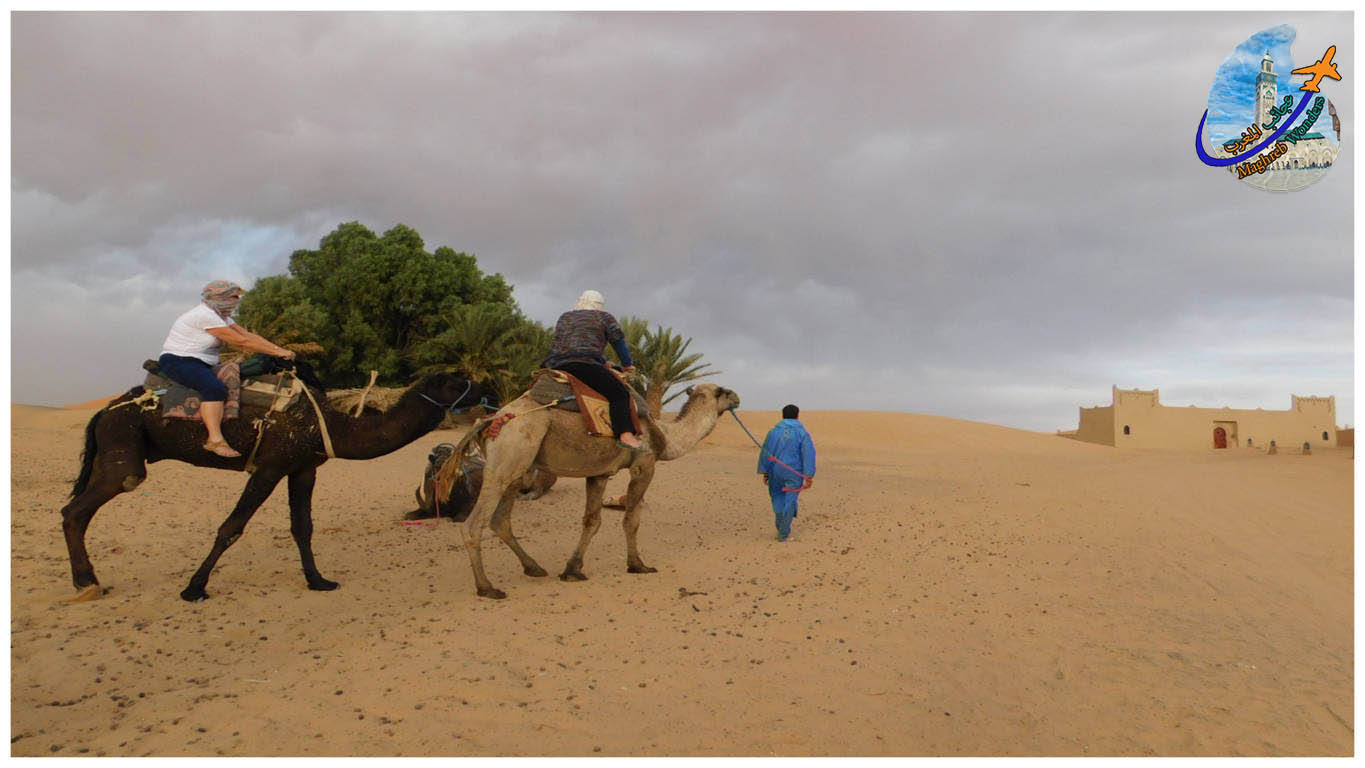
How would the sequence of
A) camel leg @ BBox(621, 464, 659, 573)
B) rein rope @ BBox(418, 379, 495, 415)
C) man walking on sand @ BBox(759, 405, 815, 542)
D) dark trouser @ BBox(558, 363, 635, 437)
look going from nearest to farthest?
dark trouser @ BBox(558, 363, 635, 437) < rein rope @ BBox(418, 379, 495, 415) < camel leg @ BBox(621, 464, 659, 573) < man walking on sand @ BBox(759, 405, 815, 542)

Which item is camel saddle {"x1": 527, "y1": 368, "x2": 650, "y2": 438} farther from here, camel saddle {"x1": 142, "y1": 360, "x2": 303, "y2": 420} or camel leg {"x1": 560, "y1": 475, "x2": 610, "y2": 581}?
camel saddle {"x1": 142, "y1": 360, "x2": 303, "y2": 420}

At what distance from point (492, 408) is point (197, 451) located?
2.55m

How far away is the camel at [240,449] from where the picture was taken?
22.1ft

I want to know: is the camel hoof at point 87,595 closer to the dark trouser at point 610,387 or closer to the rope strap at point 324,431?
the rope strap at point 324,431

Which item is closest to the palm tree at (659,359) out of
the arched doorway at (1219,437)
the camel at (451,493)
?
the camel at (451,493)

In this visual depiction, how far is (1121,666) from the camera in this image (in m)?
5.05

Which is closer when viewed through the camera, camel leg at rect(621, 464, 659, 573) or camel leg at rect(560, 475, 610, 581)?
camel leg at rect(560, 475, 610, 581)

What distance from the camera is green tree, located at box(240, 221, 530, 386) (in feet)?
112

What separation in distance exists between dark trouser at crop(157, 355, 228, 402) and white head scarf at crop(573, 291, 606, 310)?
3.10m

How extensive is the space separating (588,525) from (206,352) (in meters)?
3.65

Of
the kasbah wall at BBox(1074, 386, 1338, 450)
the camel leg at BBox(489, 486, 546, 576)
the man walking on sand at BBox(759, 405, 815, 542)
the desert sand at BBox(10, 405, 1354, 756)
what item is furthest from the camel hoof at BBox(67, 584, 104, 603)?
the kasbah wall at BBox(1074, 386, 1338, 450)

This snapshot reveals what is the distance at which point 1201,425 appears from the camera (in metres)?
47.5

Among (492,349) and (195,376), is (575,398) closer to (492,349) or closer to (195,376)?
(195,376)

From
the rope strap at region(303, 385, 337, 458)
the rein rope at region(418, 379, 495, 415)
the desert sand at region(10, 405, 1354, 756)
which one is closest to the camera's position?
the desert sand at region(10, 405, 1354, 756)
